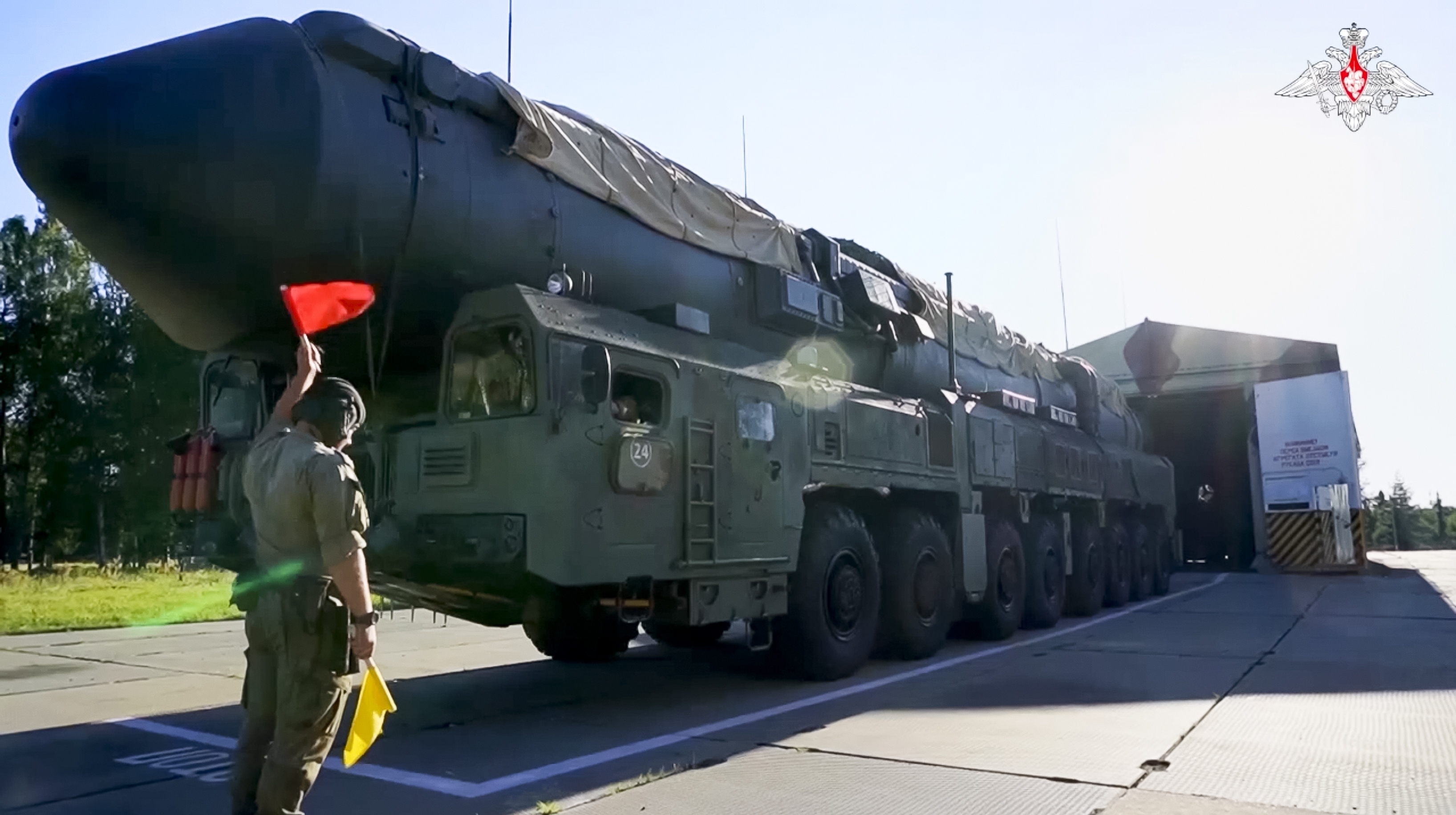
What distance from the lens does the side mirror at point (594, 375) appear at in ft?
17.1

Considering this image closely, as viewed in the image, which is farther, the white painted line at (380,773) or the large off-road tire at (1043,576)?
the large off-road tire at (1043,576)

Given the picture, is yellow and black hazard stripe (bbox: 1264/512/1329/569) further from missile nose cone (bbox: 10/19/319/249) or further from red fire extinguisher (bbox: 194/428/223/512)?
missile nose cone (bbox: 10/19/319/249)

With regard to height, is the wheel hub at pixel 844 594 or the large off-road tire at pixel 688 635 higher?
the wheel hub at pixel 844 594

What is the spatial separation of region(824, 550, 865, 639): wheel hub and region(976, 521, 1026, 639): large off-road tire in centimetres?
248

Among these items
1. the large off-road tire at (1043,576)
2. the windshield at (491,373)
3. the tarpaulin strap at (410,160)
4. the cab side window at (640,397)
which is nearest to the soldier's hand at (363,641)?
the windshield at (491,373)

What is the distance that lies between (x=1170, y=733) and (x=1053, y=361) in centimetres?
932

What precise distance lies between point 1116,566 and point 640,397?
998 cm

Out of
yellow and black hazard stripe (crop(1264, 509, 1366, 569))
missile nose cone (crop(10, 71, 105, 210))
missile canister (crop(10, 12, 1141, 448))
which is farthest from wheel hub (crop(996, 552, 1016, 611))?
yellow and black hazard stripe (crop(1264, 509, 1366, 569))

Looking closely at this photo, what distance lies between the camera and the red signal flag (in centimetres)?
374

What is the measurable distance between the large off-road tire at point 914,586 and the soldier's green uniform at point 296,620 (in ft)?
17.6

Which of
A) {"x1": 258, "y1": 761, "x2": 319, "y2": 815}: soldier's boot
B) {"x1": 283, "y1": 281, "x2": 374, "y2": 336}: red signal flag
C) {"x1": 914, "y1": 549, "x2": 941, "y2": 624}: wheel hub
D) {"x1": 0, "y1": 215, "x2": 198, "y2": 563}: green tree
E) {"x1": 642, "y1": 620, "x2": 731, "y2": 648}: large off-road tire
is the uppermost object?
{"x1": 0, "y1": 215, "x2": 198, "y2": 563}: green tree

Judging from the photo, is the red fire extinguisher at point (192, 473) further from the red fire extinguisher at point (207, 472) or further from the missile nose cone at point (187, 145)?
the missile nose cone at point (187, 145)

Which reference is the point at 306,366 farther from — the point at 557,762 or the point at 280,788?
the point at 557,762

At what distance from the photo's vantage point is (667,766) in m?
4.75
